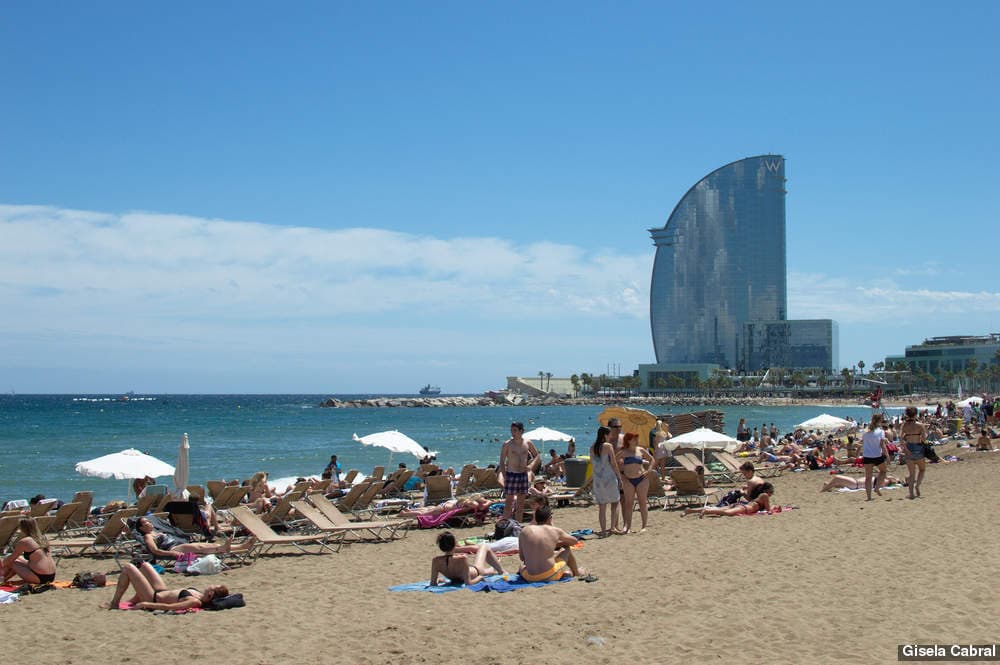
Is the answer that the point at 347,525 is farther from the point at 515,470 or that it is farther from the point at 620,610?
the point at 620,610

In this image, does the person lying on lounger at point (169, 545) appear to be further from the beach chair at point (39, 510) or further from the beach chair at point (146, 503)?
the beach chair at point (39, 510)

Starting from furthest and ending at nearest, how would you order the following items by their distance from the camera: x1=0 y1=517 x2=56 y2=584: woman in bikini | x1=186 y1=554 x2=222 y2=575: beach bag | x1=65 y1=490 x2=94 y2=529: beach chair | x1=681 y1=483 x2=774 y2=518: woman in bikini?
1. x1=65 y1=490 x2=94 y2=529: beach chair
2. x1=681 y1=483 x2=774 y2=518: woman in bikini
3. x1=186 y1=554 x2=222 y2=575: beach bag
4. x1=0 y1=517 x2=56 y2=584: woman in bikini

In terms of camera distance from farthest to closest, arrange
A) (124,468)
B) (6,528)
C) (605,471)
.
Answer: (124,468) < (605,471) < (6,528)

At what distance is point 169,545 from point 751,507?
614cm

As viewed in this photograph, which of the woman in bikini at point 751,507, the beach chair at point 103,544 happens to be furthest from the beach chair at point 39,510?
the woman in bikini at point 751,507

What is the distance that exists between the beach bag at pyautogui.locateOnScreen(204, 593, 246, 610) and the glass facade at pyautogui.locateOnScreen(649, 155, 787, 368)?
12668 centimetres

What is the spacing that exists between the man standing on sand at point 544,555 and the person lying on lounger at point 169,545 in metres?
3.01

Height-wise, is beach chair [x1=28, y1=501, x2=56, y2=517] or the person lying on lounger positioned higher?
the person lying on lounger

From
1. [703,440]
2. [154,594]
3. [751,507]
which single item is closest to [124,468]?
Result: [154,594]

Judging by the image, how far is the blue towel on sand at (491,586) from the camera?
6594 mm

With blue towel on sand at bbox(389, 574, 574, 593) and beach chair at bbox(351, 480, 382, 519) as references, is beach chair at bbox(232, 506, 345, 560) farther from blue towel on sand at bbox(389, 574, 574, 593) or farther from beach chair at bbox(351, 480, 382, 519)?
beach chair at bbox(351, 480, 382, 519)

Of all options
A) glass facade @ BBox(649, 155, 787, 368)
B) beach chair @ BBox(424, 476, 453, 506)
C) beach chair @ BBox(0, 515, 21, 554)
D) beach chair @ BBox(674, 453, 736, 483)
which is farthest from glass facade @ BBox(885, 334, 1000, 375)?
beach chair @ BBox(0, 515, 21, 554)

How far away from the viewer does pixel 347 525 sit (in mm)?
9438

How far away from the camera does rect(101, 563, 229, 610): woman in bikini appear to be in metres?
6.26
